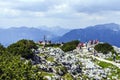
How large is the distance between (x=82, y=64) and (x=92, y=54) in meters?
24.2

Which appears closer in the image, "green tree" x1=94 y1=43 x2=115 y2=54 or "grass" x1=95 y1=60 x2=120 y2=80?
"grass" x1=95 y1=60 x2=120 y2=80

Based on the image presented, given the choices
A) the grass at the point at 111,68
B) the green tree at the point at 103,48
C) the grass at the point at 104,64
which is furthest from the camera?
the green tree at the point at 103,48

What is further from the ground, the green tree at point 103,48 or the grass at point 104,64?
the green tree at point 103,48

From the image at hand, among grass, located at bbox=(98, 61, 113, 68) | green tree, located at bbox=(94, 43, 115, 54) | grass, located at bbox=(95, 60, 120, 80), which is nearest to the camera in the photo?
grass, located at bbox=(95, 60, 120, 80)

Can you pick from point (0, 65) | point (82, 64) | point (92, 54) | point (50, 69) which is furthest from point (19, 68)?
point (92, 54)

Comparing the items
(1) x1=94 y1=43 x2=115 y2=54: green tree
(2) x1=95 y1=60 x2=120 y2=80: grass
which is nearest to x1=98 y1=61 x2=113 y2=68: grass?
(2) x1=95 y1=60 x2=120 y2=80: grass

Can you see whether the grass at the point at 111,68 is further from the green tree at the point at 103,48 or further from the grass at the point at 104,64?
the green tree at the point at 103,48

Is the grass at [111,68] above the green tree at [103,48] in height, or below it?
below

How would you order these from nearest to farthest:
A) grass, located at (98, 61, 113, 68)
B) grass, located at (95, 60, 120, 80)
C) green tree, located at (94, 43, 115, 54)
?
grass, located at (95, 60, 120, 80), grass, located at (98, 61, 113, 68), green tree, located at (94, 43, 115, 54)

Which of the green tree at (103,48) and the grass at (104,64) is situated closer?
the grass at (104,64)

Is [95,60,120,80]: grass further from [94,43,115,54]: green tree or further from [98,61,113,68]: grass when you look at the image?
[94,43,115,54]: green tree

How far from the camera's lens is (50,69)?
82562mm

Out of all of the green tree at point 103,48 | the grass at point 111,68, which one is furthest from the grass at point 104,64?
the green tree at point 103,48

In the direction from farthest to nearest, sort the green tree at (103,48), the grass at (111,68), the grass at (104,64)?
the green tree at (103,48), the grass at (104,64), the grass at (111,68)
